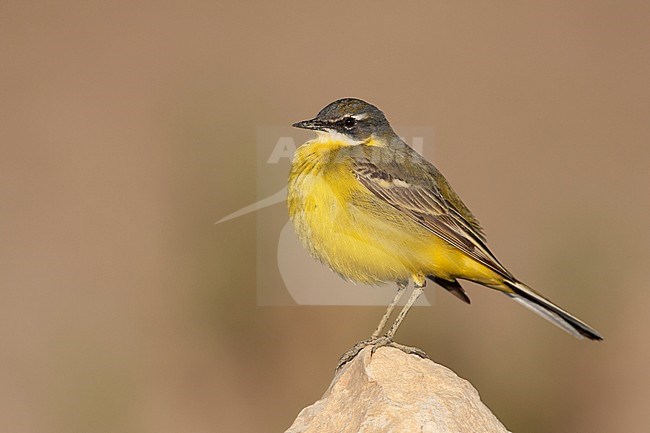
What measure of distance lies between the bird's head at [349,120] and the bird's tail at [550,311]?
1231 mm

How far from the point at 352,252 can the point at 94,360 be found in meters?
3.46

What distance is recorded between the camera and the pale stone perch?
186 inches

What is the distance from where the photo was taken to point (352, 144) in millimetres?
6438

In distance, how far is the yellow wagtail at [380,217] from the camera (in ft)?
19.7

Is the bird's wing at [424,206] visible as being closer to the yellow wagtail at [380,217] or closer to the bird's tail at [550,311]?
the yellow wagtail at [380,217]

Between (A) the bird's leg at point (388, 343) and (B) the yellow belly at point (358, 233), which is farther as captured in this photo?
(B) the yellow belly at point (358, 233)

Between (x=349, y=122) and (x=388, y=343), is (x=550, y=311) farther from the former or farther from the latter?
(x=349, y=122)

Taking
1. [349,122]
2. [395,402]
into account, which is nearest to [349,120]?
[349,122]

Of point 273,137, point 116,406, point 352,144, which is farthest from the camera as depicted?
point 273,137

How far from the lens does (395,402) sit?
4844mm

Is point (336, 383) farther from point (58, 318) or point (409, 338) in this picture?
point (58, 318)

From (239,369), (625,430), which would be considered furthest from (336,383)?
(625,430)

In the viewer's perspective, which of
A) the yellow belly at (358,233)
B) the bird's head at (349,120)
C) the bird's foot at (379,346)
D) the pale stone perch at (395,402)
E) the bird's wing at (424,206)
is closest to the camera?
the pale stone perch at (395,402)

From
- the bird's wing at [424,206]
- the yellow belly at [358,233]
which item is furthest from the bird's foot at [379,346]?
the bird's wing at [424,206]
